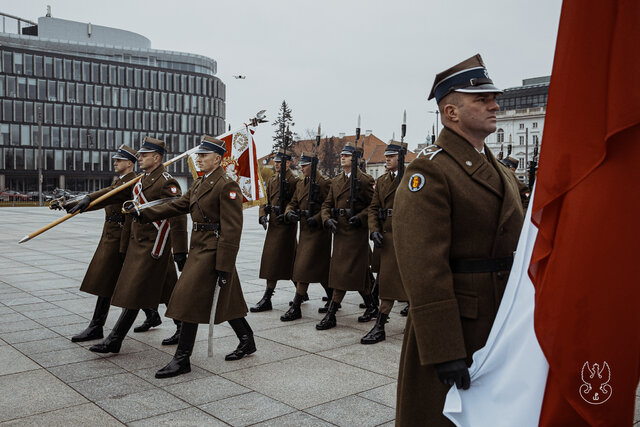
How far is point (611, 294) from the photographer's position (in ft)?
7.37

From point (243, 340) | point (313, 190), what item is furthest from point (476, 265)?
point (313, 190)

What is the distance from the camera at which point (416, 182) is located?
2.73 metres

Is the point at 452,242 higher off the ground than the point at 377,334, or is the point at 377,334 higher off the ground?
the point at 452,242

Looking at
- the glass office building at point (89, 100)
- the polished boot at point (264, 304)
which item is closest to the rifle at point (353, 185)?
the polished boot at point (264, 304)

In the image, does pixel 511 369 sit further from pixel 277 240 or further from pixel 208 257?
pixel 277 240

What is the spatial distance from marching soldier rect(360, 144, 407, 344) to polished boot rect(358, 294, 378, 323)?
84 cm

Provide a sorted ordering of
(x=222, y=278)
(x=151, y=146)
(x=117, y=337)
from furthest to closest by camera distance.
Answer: (x=151, y=146) < (x=117, y=337) < (x=222, y=278)

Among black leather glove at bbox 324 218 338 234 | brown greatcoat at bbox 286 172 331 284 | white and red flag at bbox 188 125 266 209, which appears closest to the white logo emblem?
black leather glove at bbox 324 218 338 234

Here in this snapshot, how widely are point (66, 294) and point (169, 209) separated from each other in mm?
4318

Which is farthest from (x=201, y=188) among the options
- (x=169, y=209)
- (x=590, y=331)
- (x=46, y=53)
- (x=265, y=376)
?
(x=46, y=53)

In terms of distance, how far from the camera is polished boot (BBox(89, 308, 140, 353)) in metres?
6.13

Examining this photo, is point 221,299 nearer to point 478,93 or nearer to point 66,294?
point 478,93

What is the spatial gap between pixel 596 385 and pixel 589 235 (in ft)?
1.73

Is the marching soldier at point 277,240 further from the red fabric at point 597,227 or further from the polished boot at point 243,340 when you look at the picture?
the red fabric at point 597,227
